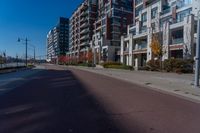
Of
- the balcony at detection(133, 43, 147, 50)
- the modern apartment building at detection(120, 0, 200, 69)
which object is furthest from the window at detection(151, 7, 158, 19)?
the balcony at detection(133, 43, 147, 50)

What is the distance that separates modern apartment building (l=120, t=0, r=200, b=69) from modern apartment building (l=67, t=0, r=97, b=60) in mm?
39467

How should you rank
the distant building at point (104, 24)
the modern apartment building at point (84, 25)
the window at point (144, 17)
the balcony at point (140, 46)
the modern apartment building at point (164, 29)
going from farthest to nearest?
1. the modern apartment building at point (84, 25)
2. the distant building at point (104, 24)
3. the window at point (144, 17)
4. the balcony at point (140, 46)
5. the modern apartment building at point (164, 29)

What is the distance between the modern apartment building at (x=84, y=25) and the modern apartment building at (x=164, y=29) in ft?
129

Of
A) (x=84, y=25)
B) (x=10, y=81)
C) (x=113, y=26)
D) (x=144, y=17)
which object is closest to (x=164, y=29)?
(x=144, y=17)

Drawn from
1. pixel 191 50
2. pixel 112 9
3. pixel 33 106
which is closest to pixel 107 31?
pixel 112 9

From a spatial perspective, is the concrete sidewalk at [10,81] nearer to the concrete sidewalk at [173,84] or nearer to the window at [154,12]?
the concrete sidewalk at [173,84]

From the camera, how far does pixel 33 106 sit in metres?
9.19

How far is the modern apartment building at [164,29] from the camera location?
41281 millimetres

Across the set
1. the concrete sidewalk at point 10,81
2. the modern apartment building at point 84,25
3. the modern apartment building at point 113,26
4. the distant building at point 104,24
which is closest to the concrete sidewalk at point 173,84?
the concrete sidewalk at point 10,81

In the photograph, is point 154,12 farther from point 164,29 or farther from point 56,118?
point 56,118

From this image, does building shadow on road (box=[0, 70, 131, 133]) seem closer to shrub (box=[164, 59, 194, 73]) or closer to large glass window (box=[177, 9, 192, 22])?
shrub (box=[164, 59, 194, 73])

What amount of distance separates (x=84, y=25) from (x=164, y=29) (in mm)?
68809

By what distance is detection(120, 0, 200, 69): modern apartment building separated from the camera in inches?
1625

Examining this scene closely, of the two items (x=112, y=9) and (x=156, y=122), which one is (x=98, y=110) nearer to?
(x=156, y=122)
